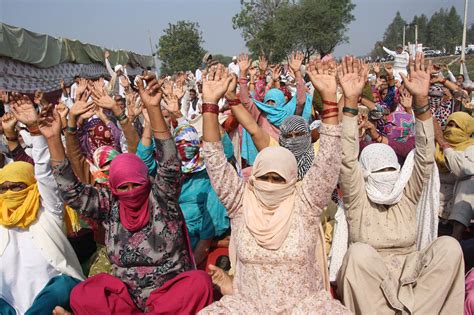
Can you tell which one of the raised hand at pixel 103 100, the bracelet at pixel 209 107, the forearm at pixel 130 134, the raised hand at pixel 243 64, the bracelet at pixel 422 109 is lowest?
the forearm at pixel 130 134

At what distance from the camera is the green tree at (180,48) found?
39.7 meters

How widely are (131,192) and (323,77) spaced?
1349 millimetres

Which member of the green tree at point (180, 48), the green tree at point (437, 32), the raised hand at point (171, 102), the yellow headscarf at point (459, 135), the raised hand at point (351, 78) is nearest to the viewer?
the raised hand at point (351, 78)

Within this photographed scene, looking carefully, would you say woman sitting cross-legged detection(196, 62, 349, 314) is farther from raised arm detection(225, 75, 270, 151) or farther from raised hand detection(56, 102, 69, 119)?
raised hand detection(56, 102, 69, 119)

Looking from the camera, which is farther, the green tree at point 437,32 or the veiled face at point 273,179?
the green tree at point 437,32

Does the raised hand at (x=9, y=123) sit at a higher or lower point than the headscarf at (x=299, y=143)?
higher

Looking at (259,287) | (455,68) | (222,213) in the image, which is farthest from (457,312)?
(455,68)

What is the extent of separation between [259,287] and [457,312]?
50.9 inches

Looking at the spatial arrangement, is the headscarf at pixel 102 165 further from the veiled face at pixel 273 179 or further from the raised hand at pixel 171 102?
the veiled face at pixel 273 179

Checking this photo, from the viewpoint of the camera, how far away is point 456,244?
9.05 ft

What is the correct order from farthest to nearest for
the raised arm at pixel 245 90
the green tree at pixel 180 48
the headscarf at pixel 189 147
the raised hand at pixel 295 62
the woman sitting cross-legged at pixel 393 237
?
the green tree at pixel 180 48 → the raised hand at pixel 295 62 → the raised arm at pixel 245 90 → the headscarf at pixel 189 147 → the woman sitting cross-legged at pixel 393 237

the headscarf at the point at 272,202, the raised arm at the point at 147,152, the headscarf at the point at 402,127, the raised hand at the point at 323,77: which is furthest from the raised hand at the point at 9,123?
the headscarf at the point at 402,127

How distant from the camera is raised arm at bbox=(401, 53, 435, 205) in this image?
2768 millimetres

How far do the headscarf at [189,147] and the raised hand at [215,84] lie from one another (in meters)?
1.37
